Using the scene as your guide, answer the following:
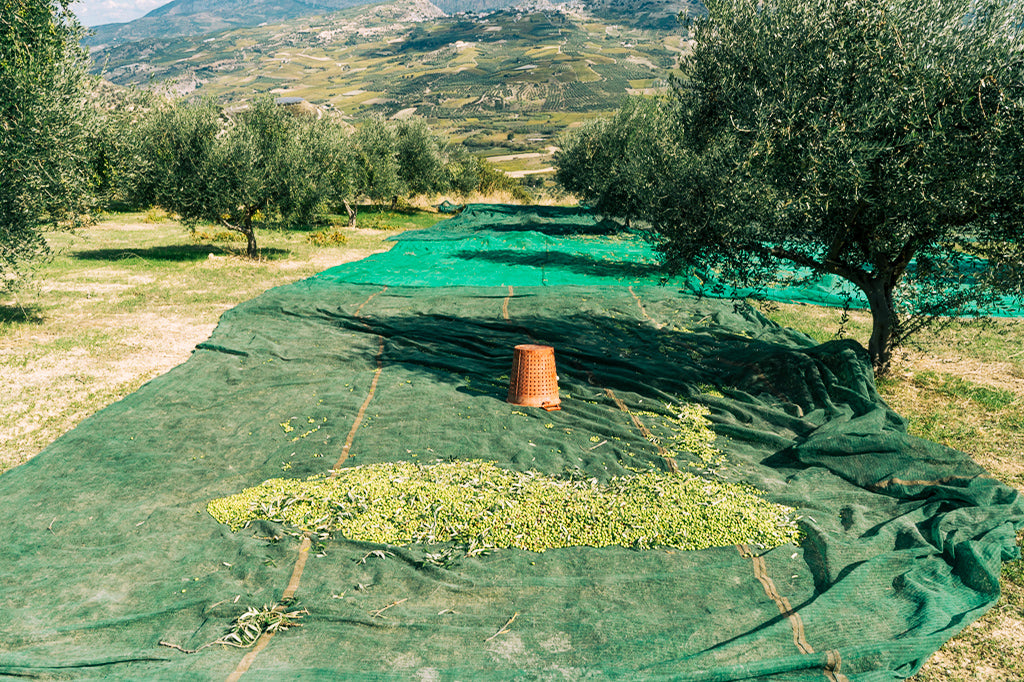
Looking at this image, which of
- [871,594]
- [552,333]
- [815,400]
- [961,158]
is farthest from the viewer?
[552,333]

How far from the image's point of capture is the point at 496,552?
18.7ft

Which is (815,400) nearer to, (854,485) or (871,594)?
(854,485)

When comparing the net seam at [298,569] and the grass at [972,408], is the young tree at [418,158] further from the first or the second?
the net seam at [298,569]

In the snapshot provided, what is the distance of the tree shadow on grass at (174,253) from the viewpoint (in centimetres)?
2120

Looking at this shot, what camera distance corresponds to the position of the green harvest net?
176 inches

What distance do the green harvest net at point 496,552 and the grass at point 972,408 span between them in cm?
28

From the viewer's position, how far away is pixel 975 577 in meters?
5.33

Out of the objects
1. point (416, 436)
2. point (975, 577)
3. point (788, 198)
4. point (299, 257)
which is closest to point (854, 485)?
point (975, 577)

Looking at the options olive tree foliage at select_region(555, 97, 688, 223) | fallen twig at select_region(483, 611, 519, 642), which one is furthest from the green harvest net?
olive tree foliage at select_region(555, 97, 688, 223)

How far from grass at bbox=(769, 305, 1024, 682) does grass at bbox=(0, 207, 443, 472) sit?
973cm

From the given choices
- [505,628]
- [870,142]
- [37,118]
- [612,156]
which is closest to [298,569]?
[505,628]

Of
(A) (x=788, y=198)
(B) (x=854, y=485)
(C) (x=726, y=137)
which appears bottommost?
(B) (x=854, y=485)

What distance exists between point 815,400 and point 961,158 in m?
3.44

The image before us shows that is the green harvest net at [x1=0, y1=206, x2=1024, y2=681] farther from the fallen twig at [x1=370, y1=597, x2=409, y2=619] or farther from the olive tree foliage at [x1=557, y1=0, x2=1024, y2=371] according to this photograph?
the olive tree foliage at [x1=557, y1=0, x2=1024, y2=371]
